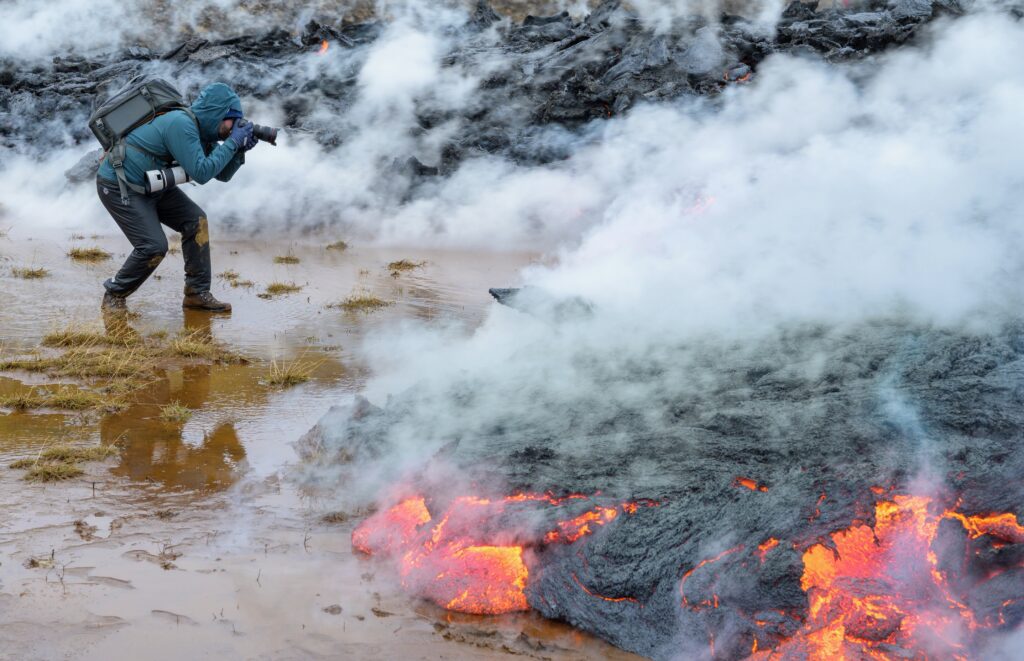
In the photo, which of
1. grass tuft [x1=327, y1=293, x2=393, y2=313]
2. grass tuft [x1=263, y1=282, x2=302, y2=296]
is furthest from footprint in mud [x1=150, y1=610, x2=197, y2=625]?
grass tuft [x1=263, y1=282, x2=302, y2=296]

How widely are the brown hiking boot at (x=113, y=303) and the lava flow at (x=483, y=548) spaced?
164 inches

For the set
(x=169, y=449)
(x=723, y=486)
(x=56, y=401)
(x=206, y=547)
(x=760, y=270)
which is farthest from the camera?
(x=760, y=270)

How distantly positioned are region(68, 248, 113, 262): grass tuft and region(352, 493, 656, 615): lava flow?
6.17m

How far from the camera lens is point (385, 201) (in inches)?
424

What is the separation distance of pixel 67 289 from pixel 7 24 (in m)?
12.0

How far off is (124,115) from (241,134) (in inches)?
29.8

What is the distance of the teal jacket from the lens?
238 inches

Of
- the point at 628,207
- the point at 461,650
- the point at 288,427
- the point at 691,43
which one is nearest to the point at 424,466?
the point at 461,650

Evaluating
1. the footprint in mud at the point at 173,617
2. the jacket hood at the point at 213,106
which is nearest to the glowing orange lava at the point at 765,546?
the footprint in mud at the point at 173,617

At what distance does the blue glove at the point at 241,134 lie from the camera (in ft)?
20.2

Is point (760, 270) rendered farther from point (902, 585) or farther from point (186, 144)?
point (186, 144)

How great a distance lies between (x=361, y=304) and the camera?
730 cm

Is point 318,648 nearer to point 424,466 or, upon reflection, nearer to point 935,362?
point 424,466

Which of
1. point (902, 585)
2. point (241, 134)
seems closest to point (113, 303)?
point (241, 134)
